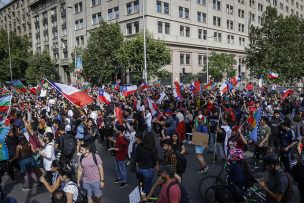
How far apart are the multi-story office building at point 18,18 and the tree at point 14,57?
1064 cm

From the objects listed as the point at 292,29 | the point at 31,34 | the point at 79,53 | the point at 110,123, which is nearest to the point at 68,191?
the point at 110,123

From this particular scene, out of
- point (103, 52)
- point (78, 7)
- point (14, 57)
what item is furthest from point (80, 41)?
point (103, 52)

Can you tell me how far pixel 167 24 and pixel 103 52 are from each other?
11405 mm

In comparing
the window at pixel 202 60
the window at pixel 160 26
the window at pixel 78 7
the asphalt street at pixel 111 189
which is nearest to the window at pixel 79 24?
the window at pixel 78 7

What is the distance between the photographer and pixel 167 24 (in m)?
44.1

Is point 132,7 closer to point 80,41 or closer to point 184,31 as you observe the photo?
point 184,31

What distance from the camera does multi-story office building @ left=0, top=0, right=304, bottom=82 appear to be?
143ft

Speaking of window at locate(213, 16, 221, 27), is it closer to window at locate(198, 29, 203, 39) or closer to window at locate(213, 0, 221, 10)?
window at locate(213, 0, 221, 10)

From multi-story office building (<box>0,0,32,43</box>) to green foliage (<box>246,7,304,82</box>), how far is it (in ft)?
182

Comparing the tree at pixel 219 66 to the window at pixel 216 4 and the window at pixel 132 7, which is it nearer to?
the window at pixel 216 4

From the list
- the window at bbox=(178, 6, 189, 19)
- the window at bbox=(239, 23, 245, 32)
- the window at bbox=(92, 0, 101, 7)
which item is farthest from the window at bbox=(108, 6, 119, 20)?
the window at bbox=(239, 23, 245, 32)

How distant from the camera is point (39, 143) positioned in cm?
814

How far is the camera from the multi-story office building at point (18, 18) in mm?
70688

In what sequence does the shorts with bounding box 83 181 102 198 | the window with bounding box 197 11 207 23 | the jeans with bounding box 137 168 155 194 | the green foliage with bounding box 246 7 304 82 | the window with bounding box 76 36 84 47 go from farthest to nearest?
the window with bounding box 76 36 84 47
the window with bounding box 197 11 207 23
the green foliage with bounding box 246 7 304 82
the jeans with bounding box 137 168 155 194
the shorts with bounding box 83 181 102 198
